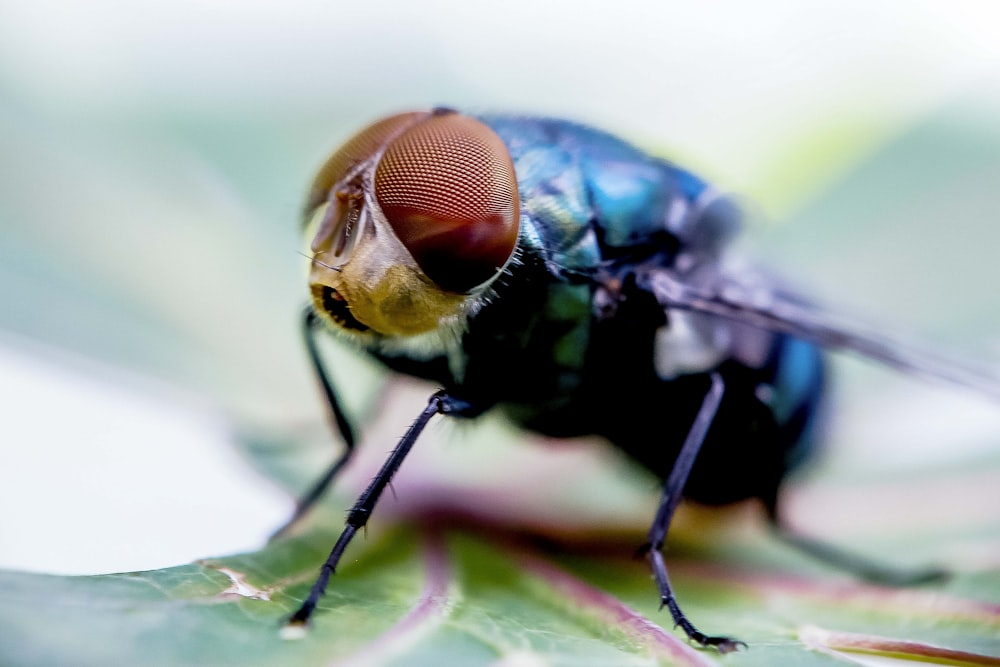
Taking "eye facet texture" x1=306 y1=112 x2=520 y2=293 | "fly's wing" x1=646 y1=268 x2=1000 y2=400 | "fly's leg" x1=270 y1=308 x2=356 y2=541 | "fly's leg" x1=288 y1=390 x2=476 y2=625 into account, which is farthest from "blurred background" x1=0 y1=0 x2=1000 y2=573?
"eye facet texture" x1=306 y1=112 x2=520 y2=293

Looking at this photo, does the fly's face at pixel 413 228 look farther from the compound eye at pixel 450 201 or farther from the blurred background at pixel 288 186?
the blurred background at pixel 288 186

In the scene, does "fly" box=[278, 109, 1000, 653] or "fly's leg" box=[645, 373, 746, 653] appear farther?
"fly's leg" box=[645, 373, 746, 653]

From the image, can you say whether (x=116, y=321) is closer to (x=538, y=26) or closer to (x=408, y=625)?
(x=408, y=625)

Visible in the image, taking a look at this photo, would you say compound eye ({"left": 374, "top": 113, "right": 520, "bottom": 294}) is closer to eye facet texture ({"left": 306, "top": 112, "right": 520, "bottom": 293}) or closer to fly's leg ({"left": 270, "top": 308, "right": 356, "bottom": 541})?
eye facet texture ({"left": 306, "top": 112, "right": 520, "bottom": 293})

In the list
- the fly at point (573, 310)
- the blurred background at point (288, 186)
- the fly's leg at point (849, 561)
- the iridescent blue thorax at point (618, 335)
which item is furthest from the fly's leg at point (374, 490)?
the fly's leg at point (849, 561)

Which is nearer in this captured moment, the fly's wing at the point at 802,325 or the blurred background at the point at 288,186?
the fly's wing at the point at 802,325

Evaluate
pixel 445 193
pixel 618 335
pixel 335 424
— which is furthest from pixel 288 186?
pixel 445 193

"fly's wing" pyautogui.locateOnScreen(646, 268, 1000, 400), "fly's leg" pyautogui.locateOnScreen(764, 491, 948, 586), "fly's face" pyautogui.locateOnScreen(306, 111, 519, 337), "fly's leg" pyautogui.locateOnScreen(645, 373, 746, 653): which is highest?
"fly's face" pyautogui.locateOnScreen(306, 111, 519, 337)
